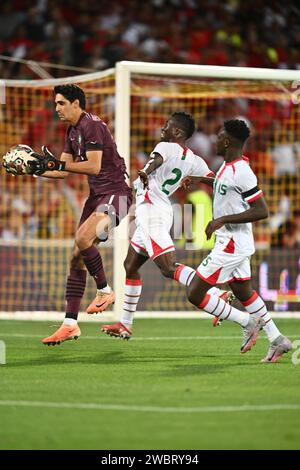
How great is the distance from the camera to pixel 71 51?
1761 centimetres

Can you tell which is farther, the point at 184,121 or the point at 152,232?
the point at 184,121

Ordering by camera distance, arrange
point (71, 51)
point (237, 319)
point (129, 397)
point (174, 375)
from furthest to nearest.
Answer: point (71, 51), point (237, 319), point (174, 375), point (129, 397)

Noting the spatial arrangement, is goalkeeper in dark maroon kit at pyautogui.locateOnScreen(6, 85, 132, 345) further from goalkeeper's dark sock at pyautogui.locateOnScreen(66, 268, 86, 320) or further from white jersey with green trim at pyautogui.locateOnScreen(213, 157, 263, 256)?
white jersey with green trim at pyautogui.locateOnScreen(213, 157, 263, 256)

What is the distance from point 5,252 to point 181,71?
3285mm

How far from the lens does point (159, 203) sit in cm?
948

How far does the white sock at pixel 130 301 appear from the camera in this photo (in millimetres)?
9445

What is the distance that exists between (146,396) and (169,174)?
3424 millimetres

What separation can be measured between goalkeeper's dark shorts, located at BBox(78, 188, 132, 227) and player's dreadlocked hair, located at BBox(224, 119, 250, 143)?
1.57 m

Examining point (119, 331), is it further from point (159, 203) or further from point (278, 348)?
→ point (278, 348)

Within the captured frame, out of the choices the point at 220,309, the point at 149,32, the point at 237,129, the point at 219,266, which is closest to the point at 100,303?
the point at 220,309

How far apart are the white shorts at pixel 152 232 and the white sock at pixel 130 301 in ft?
1.01

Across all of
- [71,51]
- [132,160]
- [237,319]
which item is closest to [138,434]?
[237,319]

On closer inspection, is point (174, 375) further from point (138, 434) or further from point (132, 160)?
point (132, 160)

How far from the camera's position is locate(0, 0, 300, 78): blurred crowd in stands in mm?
17531
